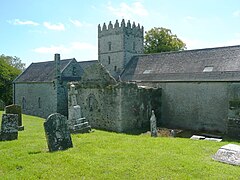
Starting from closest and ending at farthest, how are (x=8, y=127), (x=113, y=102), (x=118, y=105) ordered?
1. (x=8, y=127)
2. (x=118, y=105)
3. (x=113, y=102)

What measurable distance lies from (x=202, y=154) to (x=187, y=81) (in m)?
12.0

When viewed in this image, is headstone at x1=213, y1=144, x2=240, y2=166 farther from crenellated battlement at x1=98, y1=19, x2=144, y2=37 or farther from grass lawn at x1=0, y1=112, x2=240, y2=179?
crenellated battlement at x1=98, y1=19, x2=144, y2=37

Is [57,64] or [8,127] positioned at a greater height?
[57,64]

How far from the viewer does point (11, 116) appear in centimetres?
1277

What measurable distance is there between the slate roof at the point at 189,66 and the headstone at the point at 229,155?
10.9 metres

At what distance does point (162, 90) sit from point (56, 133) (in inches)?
587

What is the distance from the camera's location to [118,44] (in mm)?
29703

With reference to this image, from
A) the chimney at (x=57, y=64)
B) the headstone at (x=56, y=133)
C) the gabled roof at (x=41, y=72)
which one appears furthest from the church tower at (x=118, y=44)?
the headstone at (x=56, y=133)

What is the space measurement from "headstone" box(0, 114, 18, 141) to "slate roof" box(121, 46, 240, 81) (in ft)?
48.0

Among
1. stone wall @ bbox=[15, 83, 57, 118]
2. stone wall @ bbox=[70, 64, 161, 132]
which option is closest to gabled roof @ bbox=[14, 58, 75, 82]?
stone wall @ bbox=[15, 83, 57, 118]

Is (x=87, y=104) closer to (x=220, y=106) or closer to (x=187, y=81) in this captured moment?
(x=187, y=81)

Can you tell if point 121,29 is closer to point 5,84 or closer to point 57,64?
point 57,64

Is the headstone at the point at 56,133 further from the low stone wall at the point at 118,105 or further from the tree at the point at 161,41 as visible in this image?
the tree at the point at 161,41

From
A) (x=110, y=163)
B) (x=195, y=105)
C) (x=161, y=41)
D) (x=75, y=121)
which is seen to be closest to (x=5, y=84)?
(x=161, y=41)
